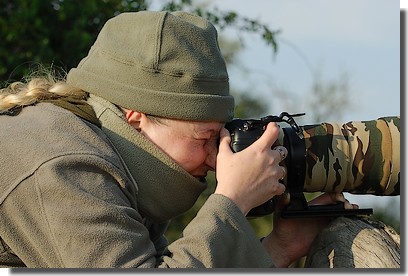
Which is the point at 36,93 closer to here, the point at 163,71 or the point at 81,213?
the point at 163,71

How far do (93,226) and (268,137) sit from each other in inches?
20.8

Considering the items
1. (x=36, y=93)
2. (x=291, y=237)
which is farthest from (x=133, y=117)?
(x=291, y=237)

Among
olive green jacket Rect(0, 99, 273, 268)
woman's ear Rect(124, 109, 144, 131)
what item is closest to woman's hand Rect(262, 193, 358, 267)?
olive green jacket Rect(0, 99, 273, 268)

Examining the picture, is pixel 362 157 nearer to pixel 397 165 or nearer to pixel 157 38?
pixel 397 165

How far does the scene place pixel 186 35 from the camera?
239cm

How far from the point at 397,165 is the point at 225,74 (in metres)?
0.54

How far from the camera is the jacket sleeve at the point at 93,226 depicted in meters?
2.07

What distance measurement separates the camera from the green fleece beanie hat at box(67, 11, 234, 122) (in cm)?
233

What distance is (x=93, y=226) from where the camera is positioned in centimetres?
208

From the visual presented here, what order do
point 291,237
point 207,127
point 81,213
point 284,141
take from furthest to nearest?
point 291,237, point 284,141, point 207,127, point 81,213

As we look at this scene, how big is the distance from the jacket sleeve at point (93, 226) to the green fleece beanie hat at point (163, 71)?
25cm

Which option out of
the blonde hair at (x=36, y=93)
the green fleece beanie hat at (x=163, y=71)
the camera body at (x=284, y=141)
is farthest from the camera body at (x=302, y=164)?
the blonde hair at (x=36, y=93)

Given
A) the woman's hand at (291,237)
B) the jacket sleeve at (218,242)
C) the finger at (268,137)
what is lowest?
the woman's hand at (291,237)

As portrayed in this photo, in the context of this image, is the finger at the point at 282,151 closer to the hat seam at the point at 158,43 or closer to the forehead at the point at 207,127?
the forehead at the point at 207,127
